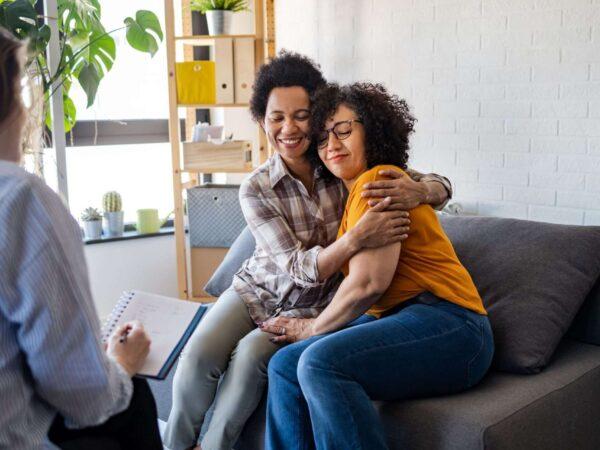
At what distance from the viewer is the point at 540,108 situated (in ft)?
10.1

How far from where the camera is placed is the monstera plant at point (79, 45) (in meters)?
3.42

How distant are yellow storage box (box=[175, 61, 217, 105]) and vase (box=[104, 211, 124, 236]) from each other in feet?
2.54

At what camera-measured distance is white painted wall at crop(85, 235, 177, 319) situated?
13.8 ft

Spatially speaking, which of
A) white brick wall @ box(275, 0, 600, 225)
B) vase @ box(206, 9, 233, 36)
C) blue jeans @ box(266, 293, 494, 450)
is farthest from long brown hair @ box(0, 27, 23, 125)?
vase @ box(206, 9, 233, 36)

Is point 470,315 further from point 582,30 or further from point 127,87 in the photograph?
point 127,87

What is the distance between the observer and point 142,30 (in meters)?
3.84

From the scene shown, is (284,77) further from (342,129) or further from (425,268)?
(425,268)

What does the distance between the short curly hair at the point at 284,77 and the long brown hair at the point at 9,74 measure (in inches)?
53.2

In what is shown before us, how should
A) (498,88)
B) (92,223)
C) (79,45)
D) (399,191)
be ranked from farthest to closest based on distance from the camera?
(92,223) → (79,45) → (498,88) → (399,191)

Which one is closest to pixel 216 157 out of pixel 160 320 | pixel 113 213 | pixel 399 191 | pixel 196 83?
pixel 196 83

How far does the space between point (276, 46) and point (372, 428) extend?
3149mm

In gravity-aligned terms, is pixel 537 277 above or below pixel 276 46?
below

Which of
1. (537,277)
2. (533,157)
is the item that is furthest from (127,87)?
(537,277)

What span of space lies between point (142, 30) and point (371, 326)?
2575 mm
